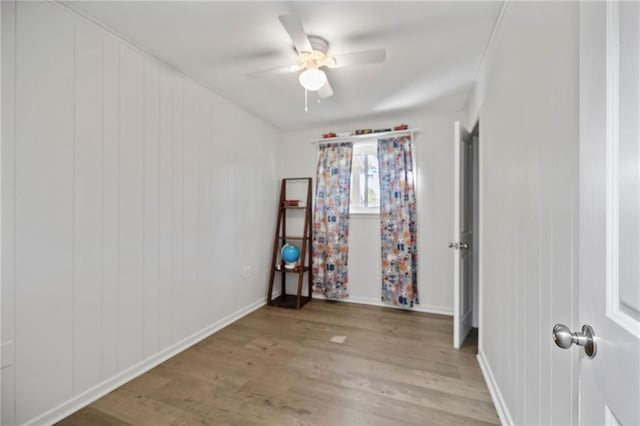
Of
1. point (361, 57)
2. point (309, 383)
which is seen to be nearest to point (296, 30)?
point (361, 57)

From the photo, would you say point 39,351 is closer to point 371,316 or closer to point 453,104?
point 371,316

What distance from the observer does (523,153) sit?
4.25ft

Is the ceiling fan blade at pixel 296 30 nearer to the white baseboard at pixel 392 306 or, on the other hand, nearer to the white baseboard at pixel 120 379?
the white baseboard at pixel 120 379

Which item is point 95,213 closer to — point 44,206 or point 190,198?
point 44,206

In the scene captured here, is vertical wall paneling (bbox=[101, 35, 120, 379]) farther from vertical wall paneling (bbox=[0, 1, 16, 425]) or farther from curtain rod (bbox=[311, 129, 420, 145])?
curtain rod (bbox=[311, 129, 420, 145])

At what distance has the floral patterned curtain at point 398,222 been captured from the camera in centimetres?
333

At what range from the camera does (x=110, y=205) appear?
185 cm

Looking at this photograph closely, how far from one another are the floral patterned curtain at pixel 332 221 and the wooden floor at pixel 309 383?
0.86 metres

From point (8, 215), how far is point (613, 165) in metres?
2.25

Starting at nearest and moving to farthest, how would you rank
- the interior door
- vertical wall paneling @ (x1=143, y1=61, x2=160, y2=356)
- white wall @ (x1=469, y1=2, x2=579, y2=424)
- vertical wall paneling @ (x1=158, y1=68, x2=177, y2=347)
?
the interior door, white wall @ (x1=469, y1=2, x2=579, y2=424), vertical wall paneling @ (x1=143, y1=61, x2=160, y2=356), vertical wall paneling @ (x1=158, y1=68, x2=177, y2=347)

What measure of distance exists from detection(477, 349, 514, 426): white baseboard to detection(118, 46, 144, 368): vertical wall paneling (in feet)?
7.79

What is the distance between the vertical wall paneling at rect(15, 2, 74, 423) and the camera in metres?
1.44

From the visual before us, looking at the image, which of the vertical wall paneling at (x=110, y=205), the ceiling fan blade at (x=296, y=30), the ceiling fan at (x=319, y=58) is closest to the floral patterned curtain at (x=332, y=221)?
the ceiling fan at (x=319, y=58)

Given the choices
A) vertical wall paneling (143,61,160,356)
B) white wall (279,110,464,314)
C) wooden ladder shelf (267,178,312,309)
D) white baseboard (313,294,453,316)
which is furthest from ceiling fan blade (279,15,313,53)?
white baseboard (313,294,453,316)
